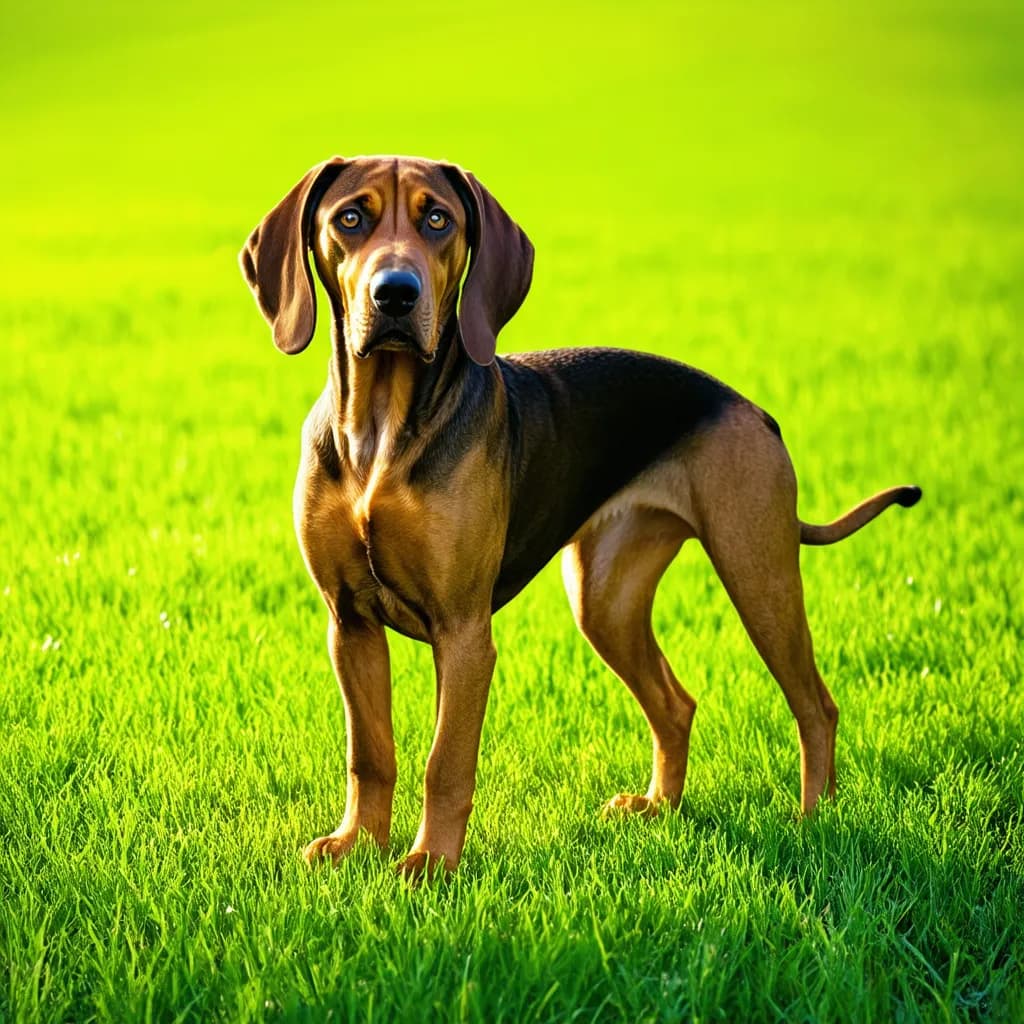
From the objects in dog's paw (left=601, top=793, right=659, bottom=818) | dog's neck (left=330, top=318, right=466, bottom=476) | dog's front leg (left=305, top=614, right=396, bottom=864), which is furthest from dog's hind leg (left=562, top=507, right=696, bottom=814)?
dog's neck (left=330, top=318, right=466, bottom=476)

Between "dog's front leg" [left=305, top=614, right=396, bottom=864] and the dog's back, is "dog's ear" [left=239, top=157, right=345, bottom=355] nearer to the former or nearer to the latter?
the dog's back

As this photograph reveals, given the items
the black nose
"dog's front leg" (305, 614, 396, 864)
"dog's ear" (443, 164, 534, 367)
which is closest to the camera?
the black nose

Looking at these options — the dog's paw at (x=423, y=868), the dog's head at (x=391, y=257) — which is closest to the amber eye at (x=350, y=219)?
the dog's head at (x=391, y=257)

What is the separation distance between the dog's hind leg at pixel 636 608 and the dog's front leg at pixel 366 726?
1.04m

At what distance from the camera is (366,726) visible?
505cm

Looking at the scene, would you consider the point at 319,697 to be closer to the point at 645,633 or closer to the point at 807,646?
the point at 645,633

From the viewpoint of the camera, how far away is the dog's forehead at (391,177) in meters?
4.51

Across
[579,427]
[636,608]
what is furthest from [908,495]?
[579,427]

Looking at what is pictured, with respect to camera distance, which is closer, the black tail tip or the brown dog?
the brown dog

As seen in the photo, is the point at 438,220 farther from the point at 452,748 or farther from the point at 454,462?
the point at 452,748

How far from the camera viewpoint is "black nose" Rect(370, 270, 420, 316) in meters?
4.25

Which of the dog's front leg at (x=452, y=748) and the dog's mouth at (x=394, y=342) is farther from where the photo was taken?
the dog's front leg at (x=452, y=748)

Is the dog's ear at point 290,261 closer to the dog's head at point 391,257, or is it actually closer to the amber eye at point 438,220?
the dog's head at point 391,257

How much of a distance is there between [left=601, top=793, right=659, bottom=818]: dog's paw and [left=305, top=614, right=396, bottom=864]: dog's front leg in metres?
0.82
